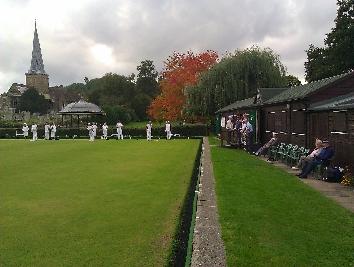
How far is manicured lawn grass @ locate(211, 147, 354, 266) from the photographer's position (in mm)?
6379

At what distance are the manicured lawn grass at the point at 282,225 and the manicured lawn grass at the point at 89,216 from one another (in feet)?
3.39

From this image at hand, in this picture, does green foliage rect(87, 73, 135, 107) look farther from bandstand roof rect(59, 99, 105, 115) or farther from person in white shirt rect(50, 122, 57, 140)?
person in white shirt rect(50, 122, 57, 140)

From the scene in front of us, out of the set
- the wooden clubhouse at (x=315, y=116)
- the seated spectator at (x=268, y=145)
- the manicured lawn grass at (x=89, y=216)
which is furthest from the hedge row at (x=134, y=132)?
the manicured lawn grass at (x=89, y=216)

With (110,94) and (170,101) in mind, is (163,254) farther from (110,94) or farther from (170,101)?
(110,94)

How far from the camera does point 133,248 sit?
6816 millimetres

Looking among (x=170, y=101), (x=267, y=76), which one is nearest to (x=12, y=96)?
(x=170, y=101)

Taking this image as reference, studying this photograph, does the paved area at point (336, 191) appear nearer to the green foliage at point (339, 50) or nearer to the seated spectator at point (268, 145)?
the seated spectator at point (268, 145)

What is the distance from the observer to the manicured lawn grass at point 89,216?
21.4 feet

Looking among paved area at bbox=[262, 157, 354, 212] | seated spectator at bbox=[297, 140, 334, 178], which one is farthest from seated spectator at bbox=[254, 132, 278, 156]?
paved area at bbox=[262, 157, 354, 212]

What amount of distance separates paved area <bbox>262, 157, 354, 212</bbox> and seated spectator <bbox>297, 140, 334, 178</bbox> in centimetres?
27

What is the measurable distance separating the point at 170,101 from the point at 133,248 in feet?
170

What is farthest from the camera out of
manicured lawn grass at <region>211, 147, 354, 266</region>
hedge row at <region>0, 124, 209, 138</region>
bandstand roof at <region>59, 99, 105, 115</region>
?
bandstand roof at <region>59, 99, 105, 115</region>

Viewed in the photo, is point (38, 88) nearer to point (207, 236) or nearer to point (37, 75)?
point (37, 75)

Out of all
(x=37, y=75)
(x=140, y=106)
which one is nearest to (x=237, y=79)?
(x=140, y=106)
